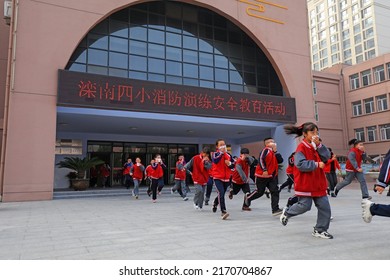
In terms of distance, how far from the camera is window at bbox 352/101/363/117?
118 feet

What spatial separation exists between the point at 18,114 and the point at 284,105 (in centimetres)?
1350

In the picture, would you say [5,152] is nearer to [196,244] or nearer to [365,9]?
[196,244]

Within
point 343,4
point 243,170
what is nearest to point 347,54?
point 343,4

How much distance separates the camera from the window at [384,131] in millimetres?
33094

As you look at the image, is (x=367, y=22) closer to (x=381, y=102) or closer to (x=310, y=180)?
(x=381, y=102)

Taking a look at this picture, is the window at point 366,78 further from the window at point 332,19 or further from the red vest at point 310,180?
the window at point 332,19

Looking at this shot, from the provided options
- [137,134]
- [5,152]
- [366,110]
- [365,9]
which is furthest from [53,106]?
[365,9]

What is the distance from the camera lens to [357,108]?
119 ft

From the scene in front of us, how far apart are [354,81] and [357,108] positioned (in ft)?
10.6

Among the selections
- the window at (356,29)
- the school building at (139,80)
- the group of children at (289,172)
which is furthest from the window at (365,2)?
the group of children at (289,172)

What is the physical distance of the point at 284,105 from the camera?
17953mm

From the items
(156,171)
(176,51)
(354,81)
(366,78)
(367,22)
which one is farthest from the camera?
(367,22)

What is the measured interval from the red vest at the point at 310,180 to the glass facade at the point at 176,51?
1216 centimetres

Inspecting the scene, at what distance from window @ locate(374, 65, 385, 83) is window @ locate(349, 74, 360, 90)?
219 cm
